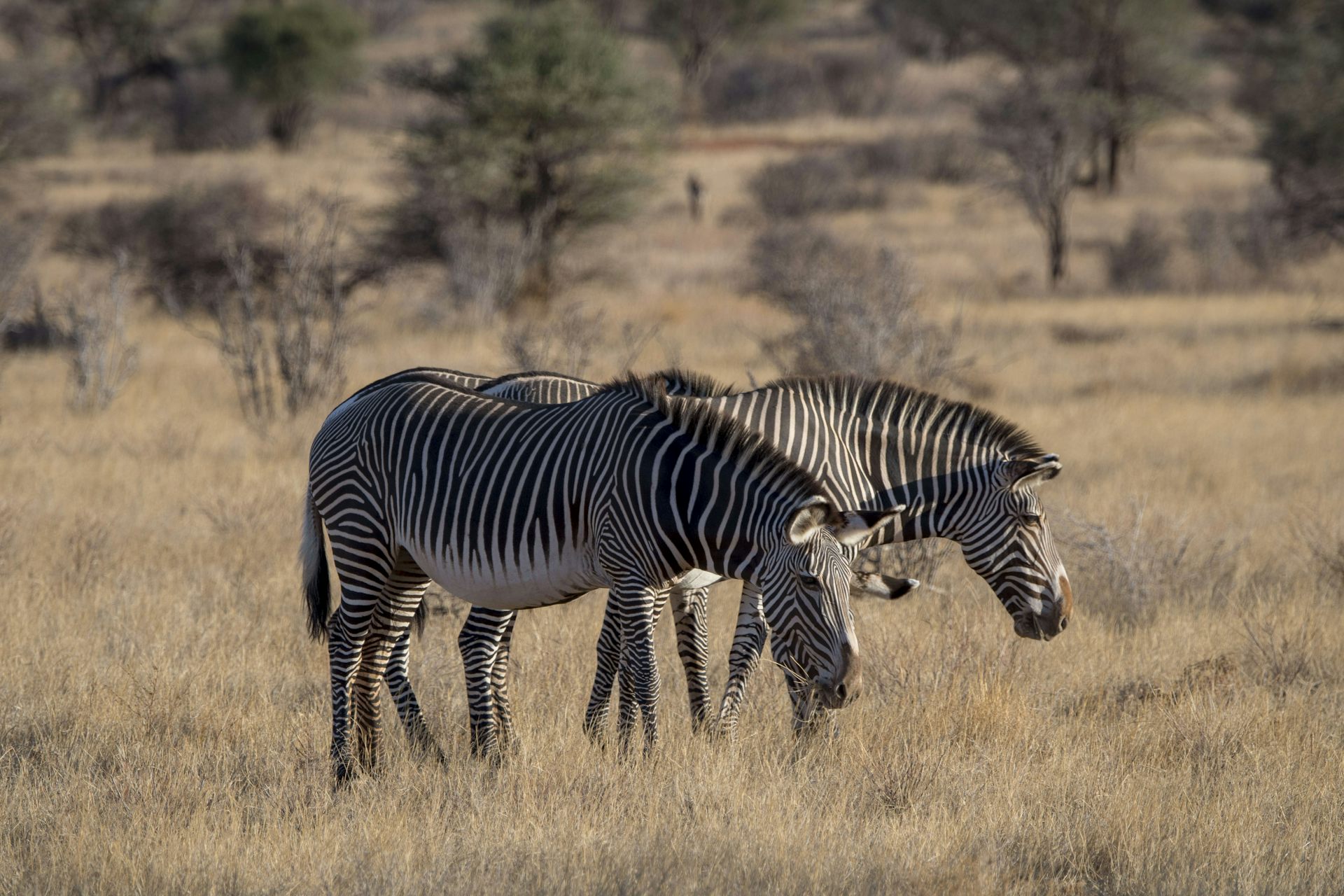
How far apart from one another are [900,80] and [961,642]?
48.4m

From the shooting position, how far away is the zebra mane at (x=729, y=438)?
4.46 metres

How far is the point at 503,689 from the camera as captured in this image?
18.2 ft

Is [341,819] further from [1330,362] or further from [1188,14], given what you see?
[1188,14]

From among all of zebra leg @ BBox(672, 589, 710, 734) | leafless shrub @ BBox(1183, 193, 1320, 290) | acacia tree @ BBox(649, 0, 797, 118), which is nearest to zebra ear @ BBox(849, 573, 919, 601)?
zebra leg @ BBox(672, 589, 710, 734)

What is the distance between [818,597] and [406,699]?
7.21 feet

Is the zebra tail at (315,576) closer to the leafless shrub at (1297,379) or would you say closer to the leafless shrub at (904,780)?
the leafless shrub at (904,780)

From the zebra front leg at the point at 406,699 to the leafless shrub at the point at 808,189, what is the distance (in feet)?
82.0

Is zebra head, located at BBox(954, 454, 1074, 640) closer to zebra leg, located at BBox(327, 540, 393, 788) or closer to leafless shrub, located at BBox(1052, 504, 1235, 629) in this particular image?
leafless shrub, located at BBox(1052, 504, 1235, 629)

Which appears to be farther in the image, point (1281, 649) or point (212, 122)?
point (212, 122)

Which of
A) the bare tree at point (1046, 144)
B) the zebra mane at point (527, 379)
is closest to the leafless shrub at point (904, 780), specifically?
the zebra mane at point (527, 379)

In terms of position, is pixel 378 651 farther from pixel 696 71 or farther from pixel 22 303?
pixel 696 71

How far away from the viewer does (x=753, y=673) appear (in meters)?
6.16

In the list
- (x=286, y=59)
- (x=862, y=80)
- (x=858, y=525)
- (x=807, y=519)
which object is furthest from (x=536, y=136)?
(x=862, y=80)

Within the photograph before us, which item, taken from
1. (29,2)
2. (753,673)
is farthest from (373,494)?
(29,2)
